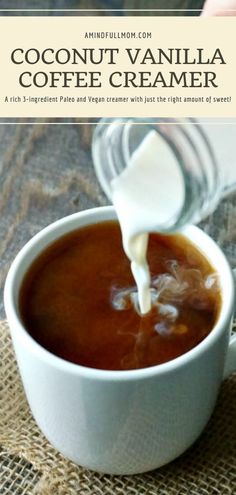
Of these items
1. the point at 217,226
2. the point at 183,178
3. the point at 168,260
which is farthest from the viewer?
the point at 217,226

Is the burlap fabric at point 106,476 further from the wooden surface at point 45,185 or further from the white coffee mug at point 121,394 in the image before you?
the wooden surface at point 45,185

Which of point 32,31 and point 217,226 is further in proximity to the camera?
point 217,226

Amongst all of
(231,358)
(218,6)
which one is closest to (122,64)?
(218,6)

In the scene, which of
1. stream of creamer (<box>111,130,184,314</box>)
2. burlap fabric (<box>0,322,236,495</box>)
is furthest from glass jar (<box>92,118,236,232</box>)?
burlap fabric (<box>0,322,236,495</box>)

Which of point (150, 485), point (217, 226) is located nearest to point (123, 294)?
point (150, 485)

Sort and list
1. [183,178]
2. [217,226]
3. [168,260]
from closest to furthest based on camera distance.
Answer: [183,178] → [168,260] → [217,226]

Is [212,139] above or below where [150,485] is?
above

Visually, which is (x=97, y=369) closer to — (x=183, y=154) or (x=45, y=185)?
(x=183, y=154)

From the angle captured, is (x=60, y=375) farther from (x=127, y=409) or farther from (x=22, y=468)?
(x=22, y=468)
